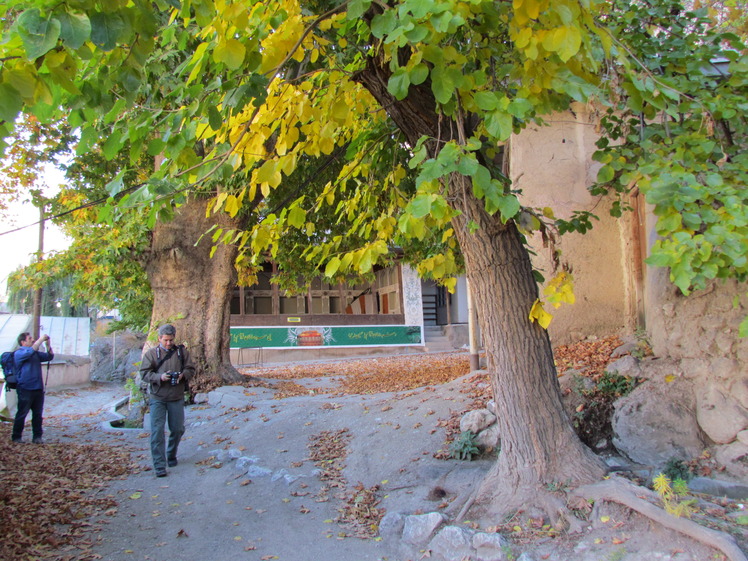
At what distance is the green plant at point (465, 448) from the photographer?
18.5ft

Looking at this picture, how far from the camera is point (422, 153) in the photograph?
336 centimetres

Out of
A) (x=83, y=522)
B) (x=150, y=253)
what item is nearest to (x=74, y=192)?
(x=150, y=253)

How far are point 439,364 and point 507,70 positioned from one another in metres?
11.9

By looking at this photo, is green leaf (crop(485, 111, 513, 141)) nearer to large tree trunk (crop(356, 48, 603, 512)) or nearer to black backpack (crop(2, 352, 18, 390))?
large tree trunk (crop(356, 48, 603, 512))

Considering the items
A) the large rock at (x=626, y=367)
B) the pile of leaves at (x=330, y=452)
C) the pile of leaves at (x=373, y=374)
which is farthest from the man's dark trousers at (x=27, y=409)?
the large rock at (x=626, y=367)

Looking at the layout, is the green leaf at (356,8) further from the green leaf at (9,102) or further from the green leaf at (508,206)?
the green leaf at (9,102)

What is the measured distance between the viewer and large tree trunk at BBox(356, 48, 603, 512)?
423cm

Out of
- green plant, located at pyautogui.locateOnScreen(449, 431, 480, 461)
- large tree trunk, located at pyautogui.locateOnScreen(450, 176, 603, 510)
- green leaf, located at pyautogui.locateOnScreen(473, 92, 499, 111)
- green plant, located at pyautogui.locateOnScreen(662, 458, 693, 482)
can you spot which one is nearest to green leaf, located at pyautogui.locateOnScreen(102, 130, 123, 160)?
green leaf, located at pyautogui.locateOnScreen(473, 92, 499, 111)

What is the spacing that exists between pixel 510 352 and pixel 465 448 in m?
1.75

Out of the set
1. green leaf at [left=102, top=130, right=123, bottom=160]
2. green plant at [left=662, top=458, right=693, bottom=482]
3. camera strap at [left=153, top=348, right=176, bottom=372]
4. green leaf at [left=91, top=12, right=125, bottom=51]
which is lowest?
green plant at [left=662, top=458, right=693, bottom=482]

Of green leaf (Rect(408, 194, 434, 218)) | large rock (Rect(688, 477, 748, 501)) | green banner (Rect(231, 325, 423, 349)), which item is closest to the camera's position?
green leaf (Rect(408, 194, 434, 218))

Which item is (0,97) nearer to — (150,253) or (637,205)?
(637,205)

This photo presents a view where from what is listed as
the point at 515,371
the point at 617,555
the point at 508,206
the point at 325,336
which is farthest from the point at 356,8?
the point at 325,336

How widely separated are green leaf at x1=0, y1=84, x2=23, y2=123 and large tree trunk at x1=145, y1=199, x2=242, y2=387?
27.8 feet
